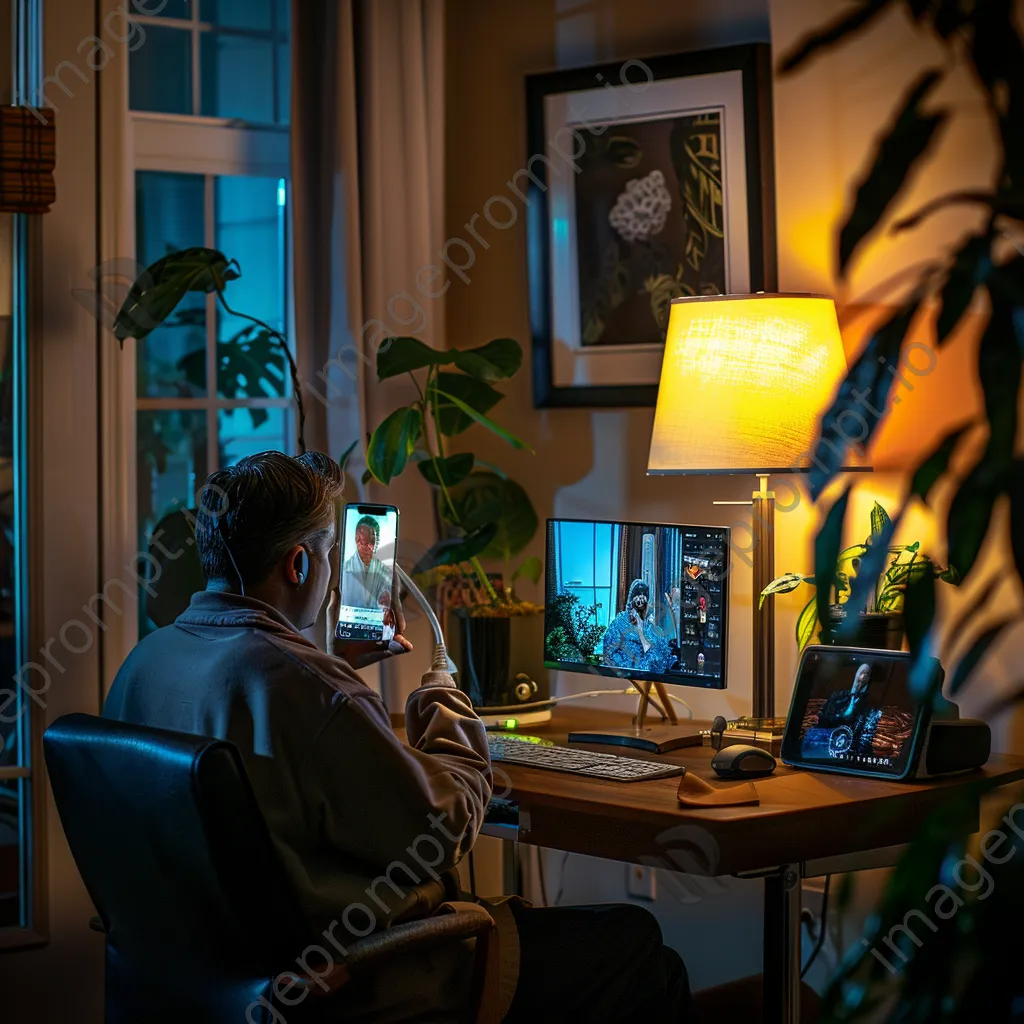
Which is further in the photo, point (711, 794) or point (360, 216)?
point (360, 216)

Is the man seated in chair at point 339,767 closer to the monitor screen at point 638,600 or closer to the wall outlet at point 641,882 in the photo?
the monitor screen at point 638,600

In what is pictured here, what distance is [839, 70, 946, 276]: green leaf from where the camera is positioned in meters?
0.91

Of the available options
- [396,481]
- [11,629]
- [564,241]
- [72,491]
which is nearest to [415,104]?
[564,241]

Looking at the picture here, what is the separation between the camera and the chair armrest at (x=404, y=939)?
1.66 metres

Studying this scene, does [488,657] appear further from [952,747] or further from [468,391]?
[952,747]

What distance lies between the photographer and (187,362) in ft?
10.1

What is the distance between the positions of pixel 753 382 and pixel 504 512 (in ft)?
2.86

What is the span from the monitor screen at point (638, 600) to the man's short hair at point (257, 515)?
74 centimetres

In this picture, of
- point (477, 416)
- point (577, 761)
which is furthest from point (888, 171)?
point (477, 416)

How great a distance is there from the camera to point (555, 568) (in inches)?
104

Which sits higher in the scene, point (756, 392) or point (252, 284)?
point (252, 284)

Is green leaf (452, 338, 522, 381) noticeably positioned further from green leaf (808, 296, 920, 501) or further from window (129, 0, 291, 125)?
green leaf (808, 296, 920, 501)

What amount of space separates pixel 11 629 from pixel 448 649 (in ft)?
3.10

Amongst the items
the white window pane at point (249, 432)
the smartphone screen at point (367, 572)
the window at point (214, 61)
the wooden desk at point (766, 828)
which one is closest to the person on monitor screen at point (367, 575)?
the smartphone screen at point (367, 572)
